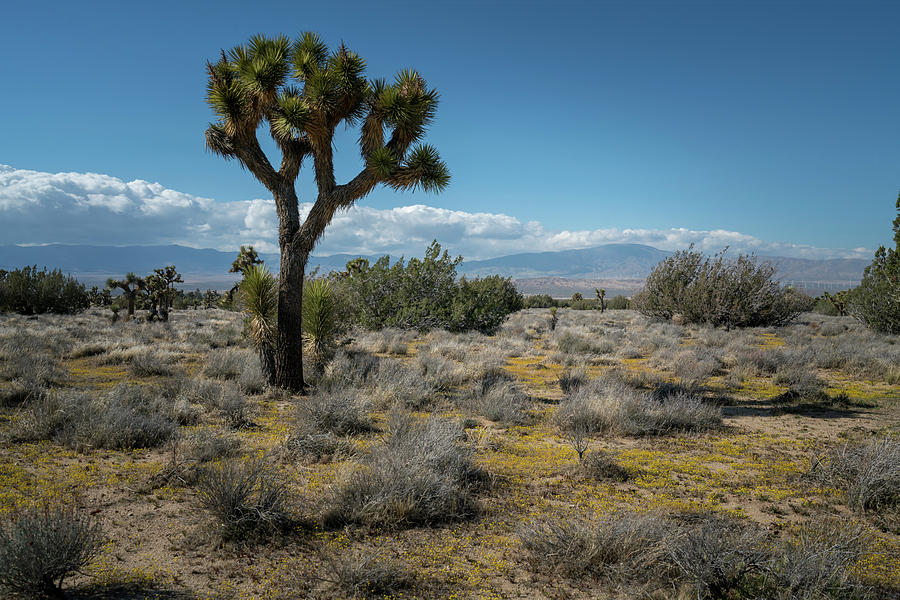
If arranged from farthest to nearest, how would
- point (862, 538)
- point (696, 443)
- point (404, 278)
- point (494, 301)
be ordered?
1. point (494, 301)
2. point (404, 278)
3. point (696, 443)
4. point (862, 538)

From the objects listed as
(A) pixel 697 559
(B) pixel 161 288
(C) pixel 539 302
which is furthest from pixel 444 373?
(C) pixel 539 302

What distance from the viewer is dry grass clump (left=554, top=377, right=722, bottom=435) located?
786cm

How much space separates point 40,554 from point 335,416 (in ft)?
13.9

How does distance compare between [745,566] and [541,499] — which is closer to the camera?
[745,566]

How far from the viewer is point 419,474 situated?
479 centimetres

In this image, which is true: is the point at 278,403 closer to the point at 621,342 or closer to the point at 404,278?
the point at 404,278

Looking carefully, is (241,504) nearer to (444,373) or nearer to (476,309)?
(444,373)

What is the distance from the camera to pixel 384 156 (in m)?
9.48

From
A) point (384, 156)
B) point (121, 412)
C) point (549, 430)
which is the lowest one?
point (549, 430)

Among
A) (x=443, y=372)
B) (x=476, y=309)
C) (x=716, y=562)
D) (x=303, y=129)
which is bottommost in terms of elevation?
(x=443, y=372)

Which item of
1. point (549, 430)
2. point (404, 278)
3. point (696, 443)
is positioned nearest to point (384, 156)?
point (549, 430)

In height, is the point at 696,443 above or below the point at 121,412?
below

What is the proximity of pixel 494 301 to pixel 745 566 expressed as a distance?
1972cm

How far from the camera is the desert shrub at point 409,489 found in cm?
445
